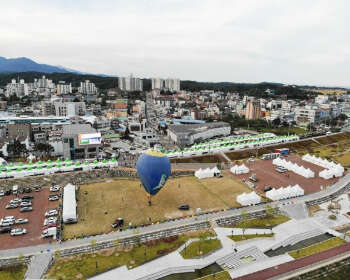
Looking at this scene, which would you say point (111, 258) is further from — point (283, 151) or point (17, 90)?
point (17, 90)

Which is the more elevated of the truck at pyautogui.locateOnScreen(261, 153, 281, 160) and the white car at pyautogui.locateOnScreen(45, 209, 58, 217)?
the truck at pyautogui.locateOnScreen(261, 153, 281, 160)

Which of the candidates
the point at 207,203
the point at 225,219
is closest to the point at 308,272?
the point at 225,219

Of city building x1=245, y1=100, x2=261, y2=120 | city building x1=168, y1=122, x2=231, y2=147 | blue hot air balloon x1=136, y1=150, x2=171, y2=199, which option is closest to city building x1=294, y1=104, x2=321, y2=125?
city building x1=245, y1=100, x2=261, y2=120

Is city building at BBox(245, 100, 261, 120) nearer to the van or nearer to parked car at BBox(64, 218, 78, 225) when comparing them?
parked car at BBox(64, 218, 78, 225)

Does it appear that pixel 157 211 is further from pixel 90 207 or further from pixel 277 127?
pixel 277 127

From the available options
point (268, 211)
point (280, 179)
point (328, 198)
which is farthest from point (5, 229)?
point (328, 198)

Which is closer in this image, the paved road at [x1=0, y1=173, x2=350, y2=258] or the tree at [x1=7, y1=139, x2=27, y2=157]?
the paved road at [x1=0, y1=173, x2=350, y2=258]
